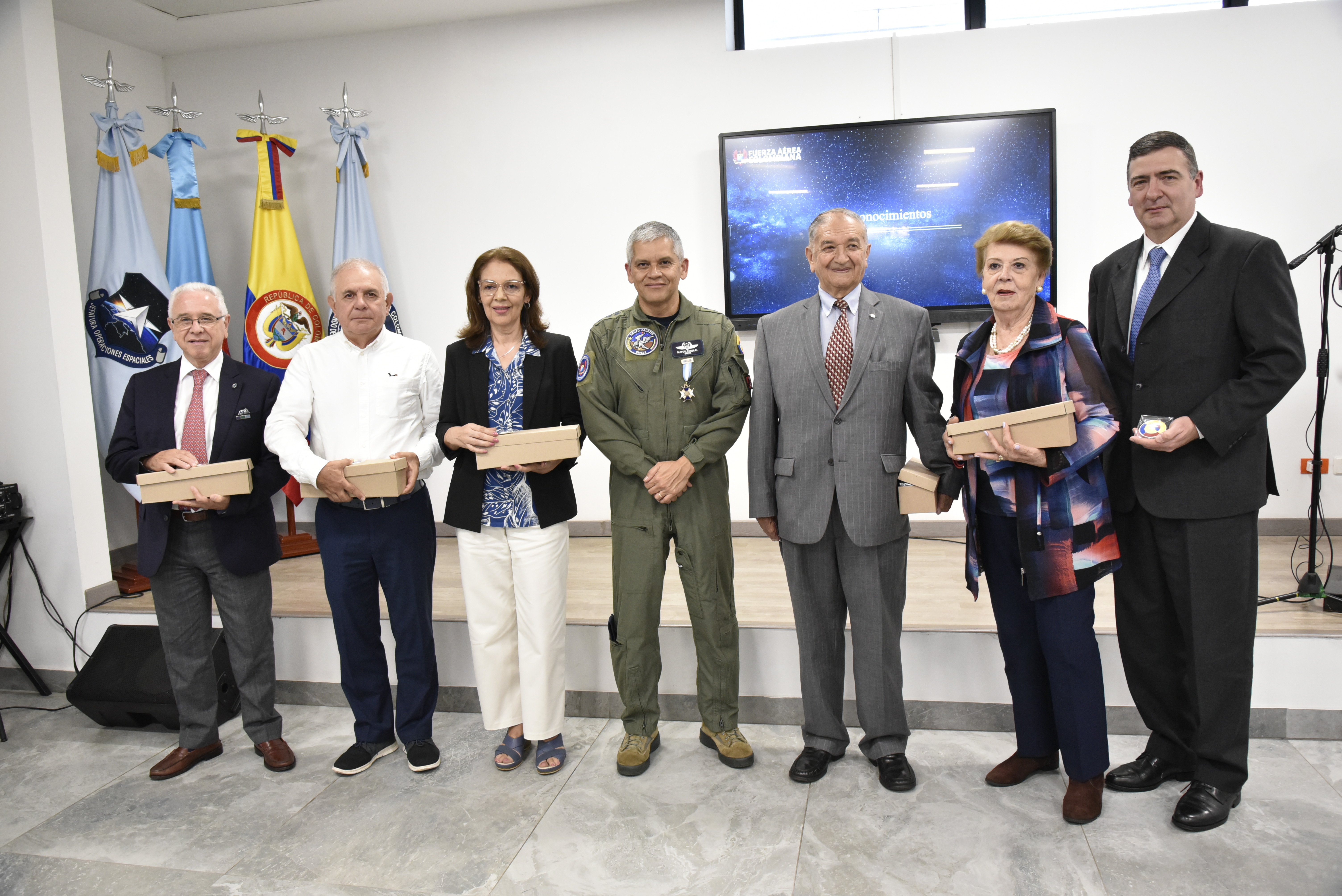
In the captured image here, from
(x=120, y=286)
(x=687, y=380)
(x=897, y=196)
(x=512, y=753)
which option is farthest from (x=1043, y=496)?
(x=120, y=286)

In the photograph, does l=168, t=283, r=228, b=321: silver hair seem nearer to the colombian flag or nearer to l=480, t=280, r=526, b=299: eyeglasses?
l=480, t=280, r=526, b=299: eyeglasses

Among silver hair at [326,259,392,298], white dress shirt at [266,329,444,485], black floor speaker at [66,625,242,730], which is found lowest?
black floor speaker at [66,625,242,730]

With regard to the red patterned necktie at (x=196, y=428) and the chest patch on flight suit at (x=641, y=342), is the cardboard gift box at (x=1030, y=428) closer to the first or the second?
the chest patch on flight suit at (x=641, y=342)

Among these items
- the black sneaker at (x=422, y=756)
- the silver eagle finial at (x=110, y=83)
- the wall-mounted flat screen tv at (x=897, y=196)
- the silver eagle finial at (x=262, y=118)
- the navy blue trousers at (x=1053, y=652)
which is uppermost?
the silver eagle finial at (x=110, y=83)

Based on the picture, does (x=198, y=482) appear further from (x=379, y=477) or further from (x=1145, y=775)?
(x=1145, y=775)

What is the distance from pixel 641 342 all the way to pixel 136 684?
7.85ft

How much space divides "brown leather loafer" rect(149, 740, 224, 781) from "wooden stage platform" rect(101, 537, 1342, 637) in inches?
24.0

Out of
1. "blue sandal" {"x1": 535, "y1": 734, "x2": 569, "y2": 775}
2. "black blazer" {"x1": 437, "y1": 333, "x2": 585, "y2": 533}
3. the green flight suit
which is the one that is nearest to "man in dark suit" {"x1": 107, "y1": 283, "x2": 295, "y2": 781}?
"black blazer" {"x1": 437, "y1": 333, "x2": 585, "y2": 533}

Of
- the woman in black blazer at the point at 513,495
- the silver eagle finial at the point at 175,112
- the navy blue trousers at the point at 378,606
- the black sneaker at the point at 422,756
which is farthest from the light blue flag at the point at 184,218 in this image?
the black sneaker at the point at 422,756

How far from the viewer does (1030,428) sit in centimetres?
212

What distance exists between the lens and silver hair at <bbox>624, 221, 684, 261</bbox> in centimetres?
252

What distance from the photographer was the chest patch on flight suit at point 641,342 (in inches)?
103

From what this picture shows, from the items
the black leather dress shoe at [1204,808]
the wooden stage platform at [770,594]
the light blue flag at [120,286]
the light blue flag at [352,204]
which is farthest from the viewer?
the light blue flag at [352,204]

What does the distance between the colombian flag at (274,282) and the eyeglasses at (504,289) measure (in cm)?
250
